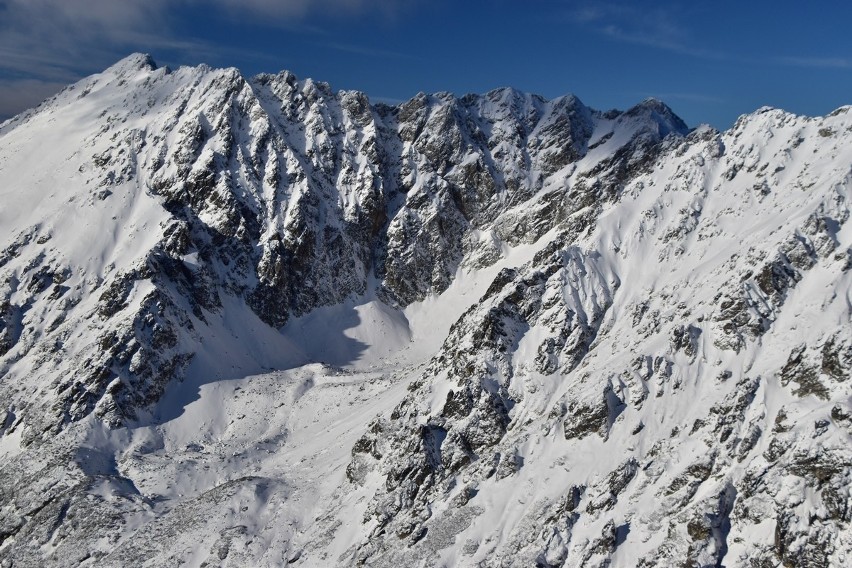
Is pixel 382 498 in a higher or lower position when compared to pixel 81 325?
lower

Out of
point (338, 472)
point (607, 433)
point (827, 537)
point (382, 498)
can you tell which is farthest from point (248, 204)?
point (827, 537)

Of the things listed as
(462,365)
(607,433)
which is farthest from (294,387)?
(607,433)

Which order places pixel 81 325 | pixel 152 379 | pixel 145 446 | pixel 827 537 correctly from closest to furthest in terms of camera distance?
A: pixel 827 537 < pixel 145 446 < pixel 152 379 < pixel 81 325

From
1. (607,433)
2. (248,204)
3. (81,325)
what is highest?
(248,204)

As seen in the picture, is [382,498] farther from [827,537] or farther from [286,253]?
[286,253]

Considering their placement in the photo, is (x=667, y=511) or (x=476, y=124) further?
(x=476, y=124)

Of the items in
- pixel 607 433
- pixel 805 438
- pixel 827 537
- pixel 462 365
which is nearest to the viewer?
pixel 827 537
